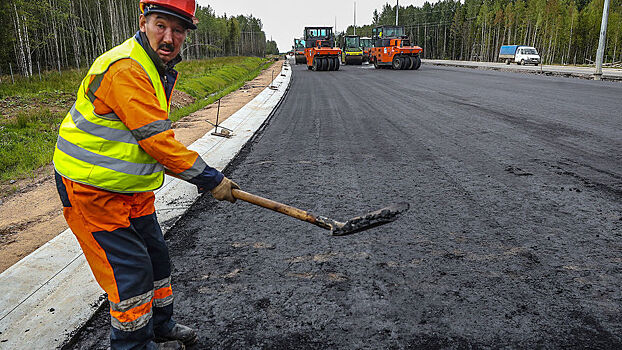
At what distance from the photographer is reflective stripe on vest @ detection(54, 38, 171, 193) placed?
1956mm

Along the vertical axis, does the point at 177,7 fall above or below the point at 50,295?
above

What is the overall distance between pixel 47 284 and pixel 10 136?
24.0ft

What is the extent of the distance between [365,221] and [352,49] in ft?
129

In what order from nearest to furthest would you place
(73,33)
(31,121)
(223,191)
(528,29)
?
(223,191)
(31,121)
(73,33)
(528,29)

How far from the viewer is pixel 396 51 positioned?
28.6 meters

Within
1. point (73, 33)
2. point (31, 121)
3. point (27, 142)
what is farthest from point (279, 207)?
point (73, 33)

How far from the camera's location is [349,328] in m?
2.49

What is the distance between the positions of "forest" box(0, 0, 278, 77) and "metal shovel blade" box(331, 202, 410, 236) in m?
9.28

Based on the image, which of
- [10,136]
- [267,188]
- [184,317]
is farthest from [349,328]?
[10,136]

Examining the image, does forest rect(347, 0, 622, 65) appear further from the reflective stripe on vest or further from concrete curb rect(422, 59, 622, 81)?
the reflective stripe on vest

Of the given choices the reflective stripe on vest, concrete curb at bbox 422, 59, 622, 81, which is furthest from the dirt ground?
concrete curb at bbox 422, 59, 622, 81

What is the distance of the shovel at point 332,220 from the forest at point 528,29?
68.5m

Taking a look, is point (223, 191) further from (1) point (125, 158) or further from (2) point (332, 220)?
(2) point (332, 220)

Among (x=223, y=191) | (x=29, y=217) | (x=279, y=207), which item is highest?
(x=223, y=191)
